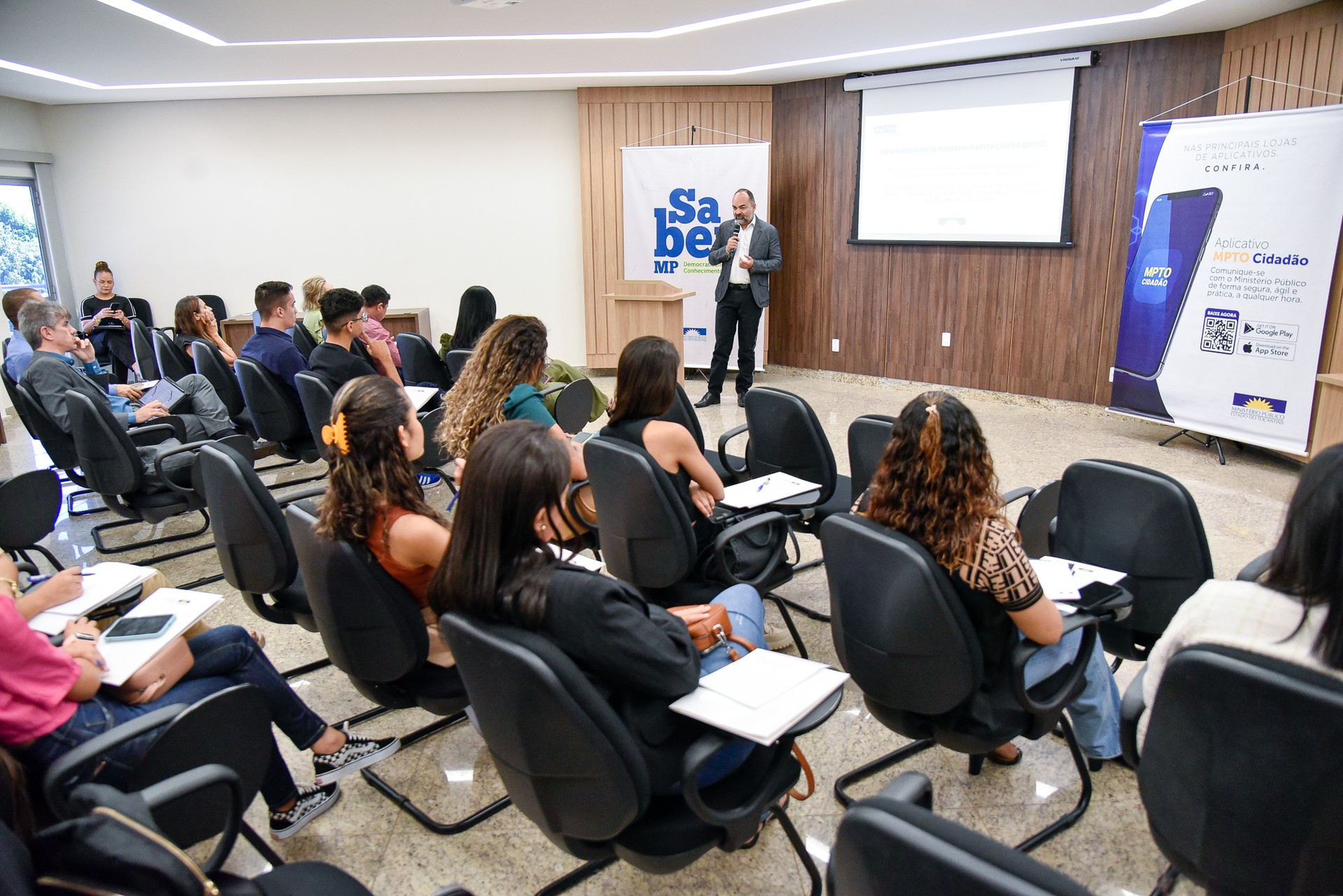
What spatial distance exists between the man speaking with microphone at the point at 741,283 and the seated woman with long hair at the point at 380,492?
533cm

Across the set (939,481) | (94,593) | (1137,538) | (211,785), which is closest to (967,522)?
(939,481)

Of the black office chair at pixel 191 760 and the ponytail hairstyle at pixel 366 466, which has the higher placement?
the ponytail hairstyle at pixel 366 466

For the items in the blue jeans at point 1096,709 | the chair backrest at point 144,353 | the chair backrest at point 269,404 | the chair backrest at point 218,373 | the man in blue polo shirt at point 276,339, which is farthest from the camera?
the chair backrest at point 144,353

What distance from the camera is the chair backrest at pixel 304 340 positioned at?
5.88 metres

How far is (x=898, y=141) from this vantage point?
24.8ft

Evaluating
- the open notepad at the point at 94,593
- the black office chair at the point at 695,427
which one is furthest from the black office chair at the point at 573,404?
the open notepad at the point at 94,593

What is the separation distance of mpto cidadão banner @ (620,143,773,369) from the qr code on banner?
12.6ft

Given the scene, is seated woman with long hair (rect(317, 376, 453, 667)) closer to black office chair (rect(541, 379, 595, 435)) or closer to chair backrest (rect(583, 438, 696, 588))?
chair backrest (rect(583, 438, 696, 588))

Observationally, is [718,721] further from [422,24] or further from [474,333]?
[422,24]

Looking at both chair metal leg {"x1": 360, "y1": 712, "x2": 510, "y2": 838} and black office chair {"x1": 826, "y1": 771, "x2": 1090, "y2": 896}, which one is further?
chair metal leg {"x1": 360, "y1": 712, "x2": 510, "y2": 838}

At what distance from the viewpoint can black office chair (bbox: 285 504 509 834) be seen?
82.7 inches

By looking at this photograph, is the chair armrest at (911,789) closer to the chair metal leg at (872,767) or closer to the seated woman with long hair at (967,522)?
the seated woman with long hair at (967,522)

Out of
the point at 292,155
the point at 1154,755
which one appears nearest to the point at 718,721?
Answer: the point at 1154,755

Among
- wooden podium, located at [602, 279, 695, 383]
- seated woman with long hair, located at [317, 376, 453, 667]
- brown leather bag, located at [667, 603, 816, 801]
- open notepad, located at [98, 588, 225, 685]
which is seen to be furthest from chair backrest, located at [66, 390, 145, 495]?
wooden podium, located at [602, 279, 695, 383]
